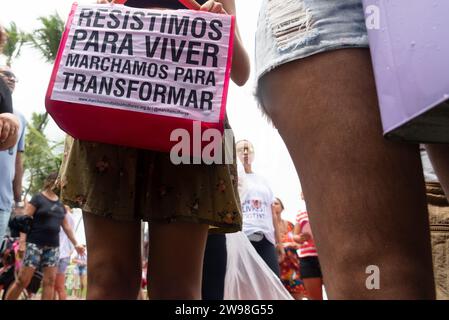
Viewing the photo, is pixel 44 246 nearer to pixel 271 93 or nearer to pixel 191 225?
pixel 191 225

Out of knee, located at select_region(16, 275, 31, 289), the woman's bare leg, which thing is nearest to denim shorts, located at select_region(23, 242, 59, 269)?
knee, located at select_region(16, 275, 31, 289)

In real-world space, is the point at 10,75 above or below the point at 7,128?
above

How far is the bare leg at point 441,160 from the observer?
112 cm

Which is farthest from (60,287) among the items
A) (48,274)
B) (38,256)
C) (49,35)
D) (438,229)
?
(49,35)

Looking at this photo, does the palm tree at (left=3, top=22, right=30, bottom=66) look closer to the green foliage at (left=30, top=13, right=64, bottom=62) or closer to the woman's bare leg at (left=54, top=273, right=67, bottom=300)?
the green foliage at (left=30, top=13, right=64, bottom=62)

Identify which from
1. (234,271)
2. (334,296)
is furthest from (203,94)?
(234,271)

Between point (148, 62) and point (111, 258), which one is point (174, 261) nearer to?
point (111, 258)

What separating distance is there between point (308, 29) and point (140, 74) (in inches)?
21.0

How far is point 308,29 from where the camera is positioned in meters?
0.98

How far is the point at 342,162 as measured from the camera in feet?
2.92

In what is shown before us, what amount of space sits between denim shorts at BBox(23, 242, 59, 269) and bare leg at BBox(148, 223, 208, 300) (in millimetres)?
4889

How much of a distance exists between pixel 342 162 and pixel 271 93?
0.76 feet

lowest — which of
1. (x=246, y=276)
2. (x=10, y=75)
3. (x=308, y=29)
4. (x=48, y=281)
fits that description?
(x=246, y=276)

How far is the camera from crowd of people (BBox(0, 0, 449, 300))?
0.86 metres
